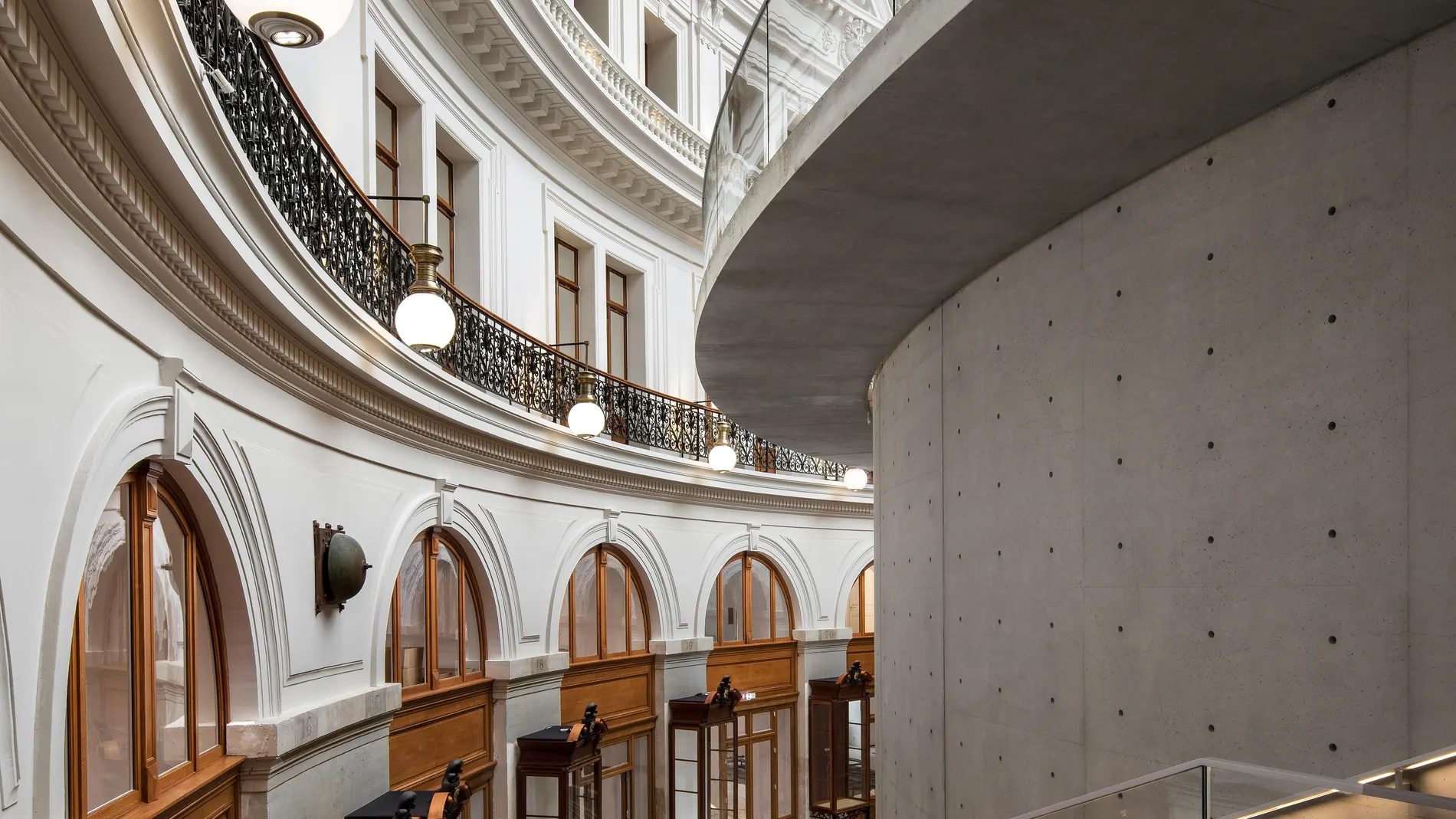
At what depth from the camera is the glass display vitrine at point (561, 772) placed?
12.3 metres

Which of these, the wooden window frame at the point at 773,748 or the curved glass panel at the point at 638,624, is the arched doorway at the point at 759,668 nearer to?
the wooden window frame at the point at 773,748

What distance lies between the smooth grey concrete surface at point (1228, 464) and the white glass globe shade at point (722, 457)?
9633 mm

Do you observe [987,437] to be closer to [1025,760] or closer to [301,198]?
[1025,760]

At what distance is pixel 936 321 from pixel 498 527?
6.82m

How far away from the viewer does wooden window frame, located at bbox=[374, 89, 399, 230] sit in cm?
1148

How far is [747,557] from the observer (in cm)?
1917

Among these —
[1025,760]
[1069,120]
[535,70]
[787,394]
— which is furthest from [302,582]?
[535,70]

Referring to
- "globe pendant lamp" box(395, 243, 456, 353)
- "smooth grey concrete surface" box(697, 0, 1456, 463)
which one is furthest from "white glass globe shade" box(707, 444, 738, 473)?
"smooth grey concrete surface" box(697, 0, 1456, 463)

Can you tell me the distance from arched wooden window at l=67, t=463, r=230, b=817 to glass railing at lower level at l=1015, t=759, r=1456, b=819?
4314 millimetres

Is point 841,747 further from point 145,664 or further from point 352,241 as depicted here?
point 145,664

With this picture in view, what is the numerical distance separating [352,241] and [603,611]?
8.03 meters

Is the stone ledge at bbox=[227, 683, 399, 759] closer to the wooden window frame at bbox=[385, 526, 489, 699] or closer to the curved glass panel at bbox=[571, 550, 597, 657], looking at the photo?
the wooden window frame at bbox=[385, 526, 489, 699]

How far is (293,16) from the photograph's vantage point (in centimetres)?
387

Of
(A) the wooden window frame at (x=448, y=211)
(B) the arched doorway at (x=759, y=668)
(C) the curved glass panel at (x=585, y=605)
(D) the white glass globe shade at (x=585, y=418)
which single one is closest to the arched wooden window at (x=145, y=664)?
(D) the white glass globe shade at (x=585, y=418)
